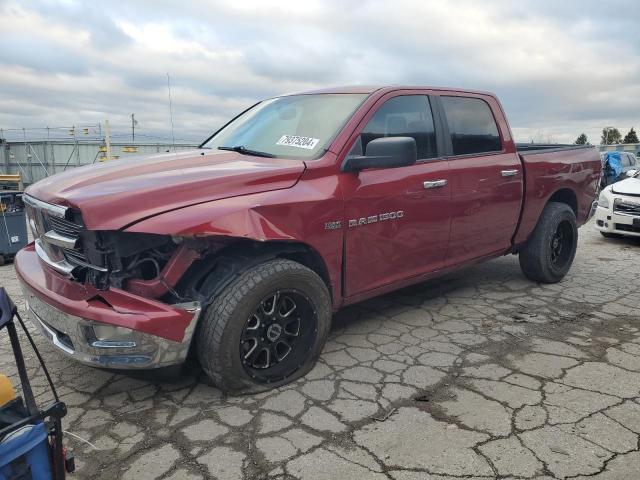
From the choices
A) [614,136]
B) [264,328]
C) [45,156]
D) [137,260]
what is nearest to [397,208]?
[264,328]

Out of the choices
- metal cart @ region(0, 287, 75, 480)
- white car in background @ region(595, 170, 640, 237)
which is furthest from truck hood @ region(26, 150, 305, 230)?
white car in background @ region(595, 170, 640, 237)

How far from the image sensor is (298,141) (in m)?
3.47

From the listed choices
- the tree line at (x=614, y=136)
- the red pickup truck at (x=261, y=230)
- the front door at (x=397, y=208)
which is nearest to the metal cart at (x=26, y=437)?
the red pickup truck at (x=261, y=230)

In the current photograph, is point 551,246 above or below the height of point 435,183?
below

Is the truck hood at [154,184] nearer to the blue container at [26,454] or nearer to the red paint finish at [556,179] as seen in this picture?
the blue container at [26,454]

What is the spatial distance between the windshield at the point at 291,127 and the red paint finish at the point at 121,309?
4.36 feet

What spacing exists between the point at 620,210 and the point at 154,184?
24.9 ft

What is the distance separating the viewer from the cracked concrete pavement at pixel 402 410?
2340 millimetres

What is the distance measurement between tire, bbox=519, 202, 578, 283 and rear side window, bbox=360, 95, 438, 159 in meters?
1.75

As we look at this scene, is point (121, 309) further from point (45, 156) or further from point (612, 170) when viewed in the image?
point (45, 156)

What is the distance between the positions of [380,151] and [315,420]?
64.3 inches

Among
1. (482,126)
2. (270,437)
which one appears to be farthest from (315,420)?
(482,126)

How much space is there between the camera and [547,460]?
2.35 m

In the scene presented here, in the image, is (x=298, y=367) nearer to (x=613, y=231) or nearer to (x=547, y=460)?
(x=547, y=460)
